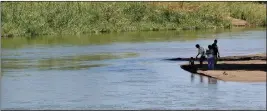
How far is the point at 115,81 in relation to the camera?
917 inches

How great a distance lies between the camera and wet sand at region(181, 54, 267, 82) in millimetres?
21798

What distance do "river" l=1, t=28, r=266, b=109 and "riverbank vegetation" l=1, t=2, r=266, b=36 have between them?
13.5m

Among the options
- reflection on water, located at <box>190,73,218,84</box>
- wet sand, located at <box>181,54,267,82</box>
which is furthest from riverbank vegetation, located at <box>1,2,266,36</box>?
reflection on water, located at <box>190,73,218,84</box>

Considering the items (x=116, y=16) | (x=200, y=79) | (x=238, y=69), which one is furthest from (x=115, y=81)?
(x=116, y=16)

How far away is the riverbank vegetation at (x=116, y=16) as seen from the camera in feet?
186

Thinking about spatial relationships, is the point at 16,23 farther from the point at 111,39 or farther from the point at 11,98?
the point at 11,98

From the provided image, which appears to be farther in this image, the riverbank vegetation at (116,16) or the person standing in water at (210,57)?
the riverbank vegetation at (116,16)

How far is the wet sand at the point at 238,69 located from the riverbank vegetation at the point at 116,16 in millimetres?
28285

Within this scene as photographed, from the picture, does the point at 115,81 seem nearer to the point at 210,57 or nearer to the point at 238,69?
the point at 210,57

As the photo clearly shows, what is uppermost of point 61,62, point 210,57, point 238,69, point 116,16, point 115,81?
point 116,16

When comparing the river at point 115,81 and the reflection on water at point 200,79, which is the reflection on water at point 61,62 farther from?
the reflection on water at point 200,79

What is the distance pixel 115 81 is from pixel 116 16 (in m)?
38.5

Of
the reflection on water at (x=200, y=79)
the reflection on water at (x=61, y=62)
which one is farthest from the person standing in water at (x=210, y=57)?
the reflection on water at (x=61, y=62)

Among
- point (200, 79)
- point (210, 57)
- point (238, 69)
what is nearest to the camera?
point (200, 79)
